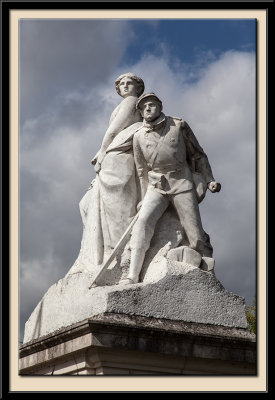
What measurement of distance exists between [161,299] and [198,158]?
7.96 ft

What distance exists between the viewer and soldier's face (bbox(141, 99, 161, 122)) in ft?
41.1

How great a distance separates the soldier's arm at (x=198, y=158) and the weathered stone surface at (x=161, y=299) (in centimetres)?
143

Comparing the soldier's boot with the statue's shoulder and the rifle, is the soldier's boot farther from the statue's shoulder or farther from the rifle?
the statue's shoulder

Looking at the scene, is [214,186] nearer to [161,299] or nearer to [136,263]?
[136,263]

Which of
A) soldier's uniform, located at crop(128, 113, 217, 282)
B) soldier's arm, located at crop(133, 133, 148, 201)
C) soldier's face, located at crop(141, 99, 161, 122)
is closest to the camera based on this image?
soldier's uniform, located at crop(128, 113, 217, 282)

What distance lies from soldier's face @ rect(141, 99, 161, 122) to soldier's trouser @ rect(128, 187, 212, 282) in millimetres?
1058

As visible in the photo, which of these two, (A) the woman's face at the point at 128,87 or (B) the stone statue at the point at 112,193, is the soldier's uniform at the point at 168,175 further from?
(A) the woman's face at the point at 128,87

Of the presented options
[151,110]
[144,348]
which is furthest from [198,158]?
[144,348]

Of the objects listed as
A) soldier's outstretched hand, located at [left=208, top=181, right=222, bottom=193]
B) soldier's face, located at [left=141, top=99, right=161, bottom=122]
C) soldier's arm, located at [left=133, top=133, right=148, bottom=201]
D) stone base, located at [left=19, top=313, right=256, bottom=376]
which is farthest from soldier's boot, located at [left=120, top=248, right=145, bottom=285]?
soldier's face, located at [left=141, top=99, right=161, bottom=122]

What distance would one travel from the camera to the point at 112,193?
1266cm

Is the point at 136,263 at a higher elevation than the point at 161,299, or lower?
higher

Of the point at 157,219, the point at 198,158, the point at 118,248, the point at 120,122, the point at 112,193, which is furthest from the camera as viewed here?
the point at 120,122

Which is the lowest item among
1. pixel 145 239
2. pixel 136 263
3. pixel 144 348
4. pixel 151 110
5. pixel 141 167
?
pixel 144 348

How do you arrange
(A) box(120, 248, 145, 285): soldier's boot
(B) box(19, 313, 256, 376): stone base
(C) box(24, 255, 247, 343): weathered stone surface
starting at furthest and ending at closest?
(A) box(120, 248, 145, 285): soldier's boot < (C) box(24, 255, 247, 343): weathered stone surface < (B) box(19, 313, 256, 376): stone base
